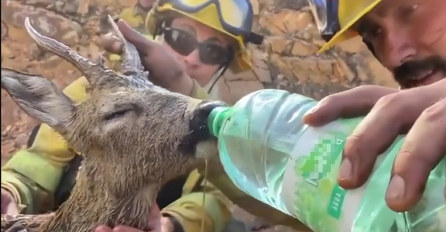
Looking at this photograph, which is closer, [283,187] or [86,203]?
[283,187]

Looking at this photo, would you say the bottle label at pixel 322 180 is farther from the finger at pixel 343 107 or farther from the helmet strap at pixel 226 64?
the helmet strap at pixel 226 64

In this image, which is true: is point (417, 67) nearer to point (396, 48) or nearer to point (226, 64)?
point (396, 48)

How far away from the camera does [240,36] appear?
0.57 metres

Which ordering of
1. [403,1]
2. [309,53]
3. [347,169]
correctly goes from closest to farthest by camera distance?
[347,169]
[403,1]
[309,53]

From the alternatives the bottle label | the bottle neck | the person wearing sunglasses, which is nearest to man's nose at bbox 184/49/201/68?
the person wearing sunglasses

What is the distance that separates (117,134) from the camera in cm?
52

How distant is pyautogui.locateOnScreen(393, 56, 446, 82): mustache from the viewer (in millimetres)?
494

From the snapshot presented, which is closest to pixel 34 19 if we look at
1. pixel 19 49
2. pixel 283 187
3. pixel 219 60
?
pixel 19 49

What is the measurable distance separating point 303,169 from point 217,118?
0.13 metres

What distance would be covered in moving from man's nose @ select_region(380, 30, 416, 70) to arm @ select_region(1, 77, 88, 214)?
0.32 meters

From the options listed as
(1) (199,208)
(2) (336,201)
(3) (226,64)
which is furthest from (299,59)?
(2) (336,201)

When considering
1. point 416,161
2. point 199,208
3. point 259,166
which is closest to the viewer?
point 416,161

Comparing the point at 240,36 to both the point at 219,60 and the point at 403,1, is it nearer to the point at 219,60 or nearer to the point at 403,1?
the point at 219,60

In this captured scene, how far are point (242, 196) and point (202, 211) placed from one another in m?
0.04
